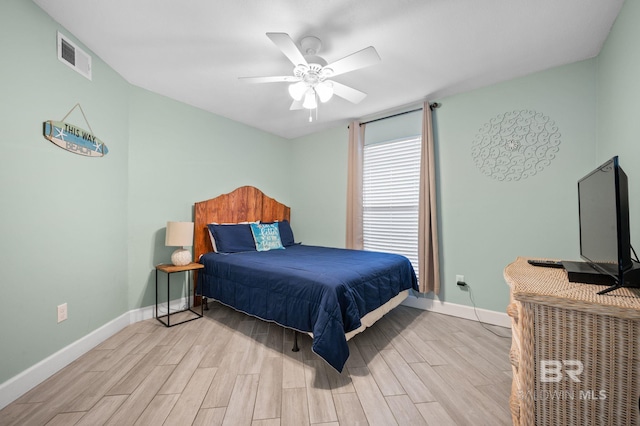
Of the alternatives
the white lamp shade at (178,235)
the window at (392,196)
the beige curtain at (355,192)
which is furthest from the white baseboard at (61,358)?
the window at (392,196)

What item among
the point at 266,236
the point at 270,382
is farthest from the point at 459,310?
the point at 266,236

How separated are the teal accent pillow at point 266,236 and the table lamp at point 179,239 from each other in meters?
0.87

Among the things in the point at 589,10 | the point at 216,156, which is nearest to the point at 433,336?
the point at 589,10

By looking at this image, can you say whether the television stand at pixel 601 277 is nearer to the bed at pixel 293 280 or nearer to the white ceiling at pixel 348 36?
the bed at pixel 293 280

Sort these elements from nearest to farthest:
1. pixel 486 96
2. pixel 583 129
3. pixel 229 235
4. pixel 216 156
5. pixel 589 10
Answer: pixel 589 10 → pixel 583 129 → pixel 486 96 → pixel 229 235 → pixel 216 156

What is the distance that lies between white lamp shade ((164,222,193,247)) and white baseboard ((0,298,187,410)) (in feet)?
2.59

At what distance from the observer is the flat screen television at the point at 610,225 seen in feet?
3.30

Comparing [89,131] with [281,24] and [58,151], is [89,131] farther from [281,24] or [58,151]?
[281,24]

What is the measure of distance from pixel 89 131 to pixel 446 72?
10.5 ft

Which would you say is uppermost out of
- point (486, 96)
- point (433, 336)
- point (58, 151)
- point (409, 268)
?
point (486, 96)

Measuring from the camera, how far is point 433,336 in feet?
7.80

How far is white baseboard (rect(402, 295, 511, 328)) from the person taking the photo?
2564 mm

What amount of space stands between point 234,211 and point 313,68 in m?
2.31

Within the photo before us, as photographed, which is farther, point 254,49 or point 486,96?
point 486,96
